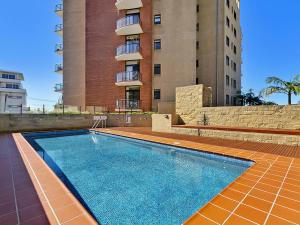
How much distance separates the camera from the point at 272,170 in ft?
12.9

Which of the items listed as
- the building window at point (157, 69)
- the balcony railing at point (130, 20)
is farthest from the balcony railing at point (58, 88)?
the building window at point (157, 69)

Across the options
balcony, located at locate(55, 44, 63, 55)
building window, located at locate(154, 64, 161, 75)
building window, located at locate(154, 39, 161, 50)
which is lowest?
building window, located at locate(154, 64, 161, 75)

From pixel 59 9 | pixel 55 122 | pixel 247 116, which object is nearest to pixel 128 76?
pixel 55 122

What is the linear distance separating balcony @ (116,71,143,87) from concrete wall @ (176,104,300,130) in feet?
22.2

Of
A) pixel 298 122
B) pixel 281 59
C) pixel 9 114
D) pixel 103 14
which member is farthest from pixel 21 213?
pixel 281 59

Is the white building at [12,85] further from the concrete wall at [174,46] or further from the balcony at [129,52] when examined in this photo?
the concrete wall at [174,46]

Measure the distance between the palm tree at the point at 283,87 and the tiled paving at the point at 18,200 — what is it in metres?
12.4

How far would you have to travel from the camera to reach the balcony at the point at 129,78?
17125mm

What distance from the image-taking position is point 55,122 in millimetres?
13250

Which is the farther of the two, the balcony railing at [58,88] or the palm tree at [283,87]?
the balcony railing at [58,88]

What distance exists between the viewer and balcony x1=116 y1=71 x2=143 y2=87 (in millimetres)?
17125

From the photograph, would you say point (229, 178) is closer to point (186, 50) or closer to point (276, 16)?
point (186, 50)

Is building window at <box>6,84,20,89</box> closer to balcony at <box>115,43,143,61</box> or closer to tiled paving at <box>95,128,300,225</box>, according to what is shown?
balcony at <box>115,43,143,61</box>

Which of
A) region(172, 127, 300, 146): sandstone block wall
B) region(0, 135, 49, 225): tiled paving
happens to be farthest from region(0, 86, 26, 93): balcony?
region(0, 135, 49, 225): tiled paving
